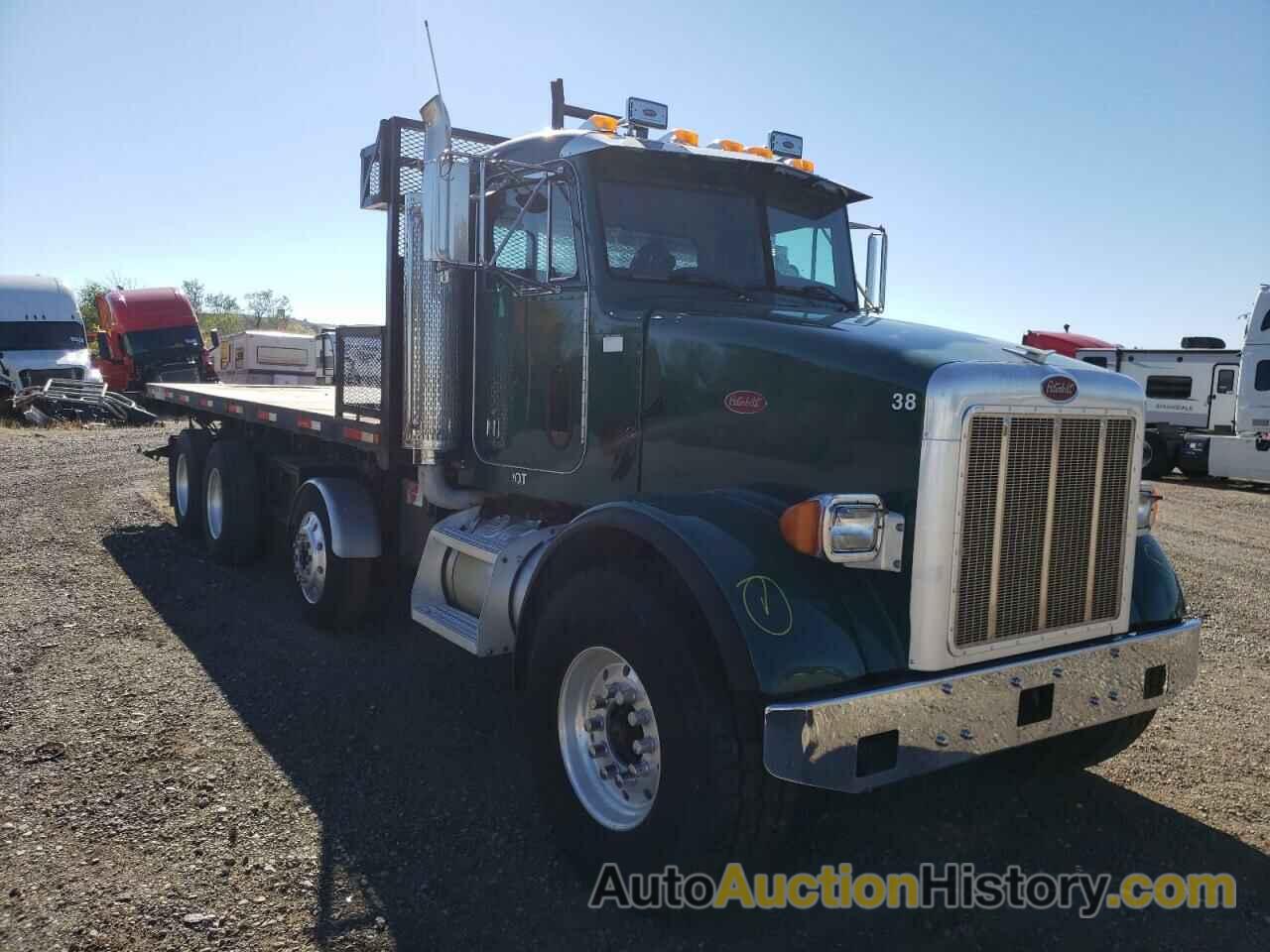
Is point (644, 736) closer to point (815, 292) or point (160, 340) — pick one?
point (815, 292)

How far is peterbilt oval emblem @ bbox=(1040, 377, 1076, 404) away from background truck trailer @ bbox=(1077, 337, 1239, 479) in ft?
56.2

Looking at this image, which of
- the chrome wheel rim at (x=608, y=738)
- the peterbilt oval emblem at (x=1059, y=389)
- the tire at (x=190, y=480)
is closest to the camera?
the peterbilt oval emblem at (x=1059, y=389)

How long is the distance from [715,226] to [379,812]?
299 cm

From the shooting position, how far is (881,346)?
3.45 m

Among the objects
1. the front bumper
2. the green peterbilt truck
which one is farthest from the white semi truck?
the front bumper

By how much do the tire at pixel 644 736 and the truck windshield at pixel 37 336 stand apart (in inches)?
877

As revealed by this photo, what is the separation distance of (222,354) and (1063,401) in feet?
66.2

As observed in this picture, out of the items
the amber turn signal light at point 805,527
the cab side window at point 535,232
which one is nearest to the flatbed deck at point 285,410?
the cab side window at point 535,232

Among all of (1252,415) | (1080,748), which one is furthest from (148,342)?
(1080,748)

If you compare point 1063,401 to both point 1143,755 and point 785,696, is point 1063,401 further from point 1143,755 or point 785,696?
point 1143,755

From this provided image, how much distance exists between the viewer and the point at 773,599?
3088mm

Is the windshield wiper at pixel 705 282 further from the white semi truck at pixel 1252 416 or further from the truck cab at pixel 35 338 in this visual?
the truck cab at pixel 35 338

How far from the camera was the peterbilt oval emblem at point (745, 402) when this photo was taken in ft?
12.2

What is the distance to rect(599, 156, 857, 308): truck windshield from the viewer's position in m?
4.43
